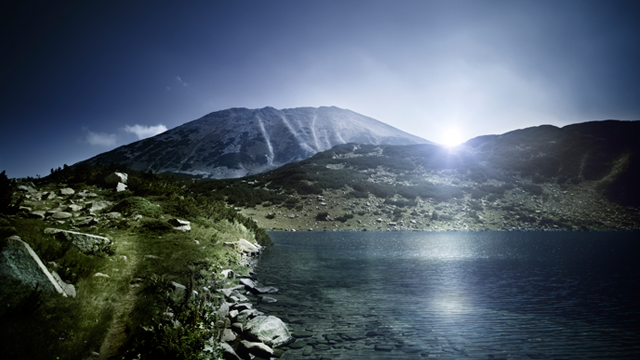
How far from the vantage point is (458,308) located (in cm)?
1053

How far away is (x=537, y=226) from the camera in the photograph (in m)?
54.8

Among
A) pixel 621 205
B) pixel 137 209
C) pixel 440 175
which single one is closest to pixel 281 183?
pixel 440 175

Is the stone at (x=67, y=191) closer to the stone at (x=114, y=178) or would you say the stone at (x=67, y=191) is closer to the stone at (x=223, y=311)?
the stone at (x=114, y=178)

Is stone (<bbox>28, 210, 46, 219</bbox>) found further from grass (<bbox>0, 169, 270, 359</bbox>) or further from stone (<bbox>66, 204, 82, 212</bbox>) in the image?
stone (<bbox>66, 204, 82, 212</bbox>)

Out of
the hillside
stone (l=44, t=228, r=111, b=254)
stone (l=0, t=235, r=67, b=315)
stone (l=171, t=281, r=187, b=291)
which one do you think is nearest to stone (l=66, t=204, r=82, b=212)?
stone (l=44, t=228, r=111, b=254)

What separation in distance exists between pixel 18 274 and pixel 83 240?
13.3ft

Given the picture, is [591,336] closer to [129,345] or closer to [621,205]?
[129,345]

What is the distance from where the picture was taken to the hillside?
184ft

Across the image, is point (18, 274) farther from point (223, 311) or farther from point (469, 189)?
point (469, 189)

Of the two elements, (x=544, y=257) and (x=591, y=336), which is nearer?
(x=591, y=336)

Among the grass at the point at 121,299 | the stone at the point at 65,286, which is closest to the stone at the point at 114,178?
the grass at the point at 121,299

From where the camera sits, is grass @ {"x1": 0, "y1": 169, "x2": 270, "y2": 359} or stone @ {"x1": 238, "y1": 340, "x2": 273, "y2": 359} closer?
grass @ {"x1": 0, "y1": 169, "x2": 270, "y2": 359}

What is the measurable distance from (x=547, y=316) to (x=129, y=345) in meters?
13.1

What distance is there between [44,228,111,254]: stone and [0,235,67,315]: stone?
3.46m
